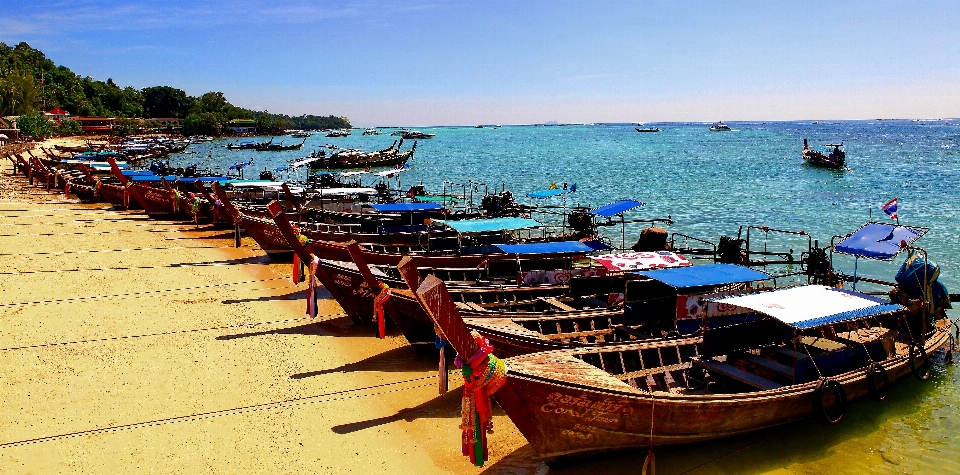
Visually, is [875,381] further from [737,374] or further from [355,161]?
[355,161]

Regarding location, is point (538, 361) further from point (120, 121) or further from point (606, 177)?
point (120, 121)

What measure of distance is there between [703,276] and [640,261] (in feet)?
8.29

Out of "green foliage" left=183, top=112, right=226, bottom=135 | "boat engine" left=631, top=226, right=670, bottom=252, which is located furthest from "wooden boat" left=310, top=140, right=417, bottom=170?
"green foliage" left=183, top=112, right=226, bottom=135

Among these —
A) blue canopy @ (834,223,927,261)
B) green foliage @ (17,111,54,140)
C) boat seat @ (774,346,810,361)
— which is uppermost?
green foliage @ (17,111,54,140)

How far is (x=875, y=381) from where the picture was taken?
11789 mm

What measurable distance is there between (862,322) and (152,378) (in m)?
14.4

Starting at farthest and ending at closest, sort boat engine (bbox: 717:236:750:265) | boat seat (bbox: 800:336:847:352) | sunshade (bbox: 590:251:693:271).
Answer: boat engine (bbox: 717:236:750:265)
sunshade (bbox: 590:251:693:271)
boat seat (bbox: 800:336:847:352)

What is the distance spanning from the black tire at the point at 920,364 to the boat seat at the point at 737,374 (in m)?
3.93

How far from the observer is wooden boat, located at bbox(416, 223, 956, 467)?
8.25 metres

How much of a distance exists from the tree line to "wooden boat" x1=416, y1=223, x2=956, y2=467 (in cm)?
8699

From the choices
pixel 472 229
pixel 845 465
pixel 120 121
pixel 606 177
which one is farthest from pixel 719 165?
pixel 120 121

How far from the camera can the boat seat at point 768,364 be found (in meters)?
11.1

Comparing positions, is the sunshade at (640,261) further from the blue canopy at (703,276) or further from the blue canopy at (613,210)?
the blue canopy at (613,210)

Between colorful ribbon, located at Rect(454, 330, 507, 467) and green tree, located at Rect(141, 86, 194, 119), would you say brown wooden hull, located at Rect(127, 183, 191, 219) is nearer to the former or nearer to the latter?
colorful ribbon, located at Rect(454, 330, 507, 467)
